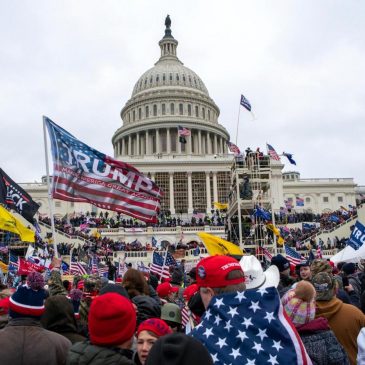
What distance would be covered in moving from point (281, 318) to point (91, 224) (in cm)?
5109

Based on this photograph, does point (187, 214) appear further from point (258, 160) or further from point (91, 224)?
point (258, 160)

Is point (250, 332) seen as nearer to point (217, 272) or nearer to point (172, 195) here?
point (217, 272)

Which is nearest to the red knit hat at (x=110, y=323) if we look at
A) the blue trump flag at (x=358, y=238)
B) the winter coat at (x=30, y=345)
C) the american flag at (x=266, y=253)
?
the winter coat at (x=30, y=345)

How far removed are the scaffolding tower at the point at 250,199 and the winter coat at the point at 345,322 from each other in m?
30.3

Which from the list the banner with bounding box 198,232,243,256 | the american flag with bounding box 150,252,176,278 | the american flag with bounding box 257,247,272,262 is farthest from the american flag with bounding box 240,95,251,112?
the banner with bounding box 198,232,243,256

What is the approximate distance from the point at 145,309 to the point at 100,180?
7572mm

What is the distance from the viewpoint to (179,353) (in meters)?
2.38

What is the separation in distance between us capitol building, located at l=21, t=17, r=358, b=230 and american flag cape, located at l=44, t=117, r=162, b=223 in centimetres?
5285

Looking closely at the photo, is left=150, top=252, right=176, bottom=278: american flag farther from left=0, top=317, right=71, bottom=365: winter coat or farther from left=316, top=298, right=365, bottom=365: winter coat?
left=0, top=317, right=71, bottom=365: winter coat

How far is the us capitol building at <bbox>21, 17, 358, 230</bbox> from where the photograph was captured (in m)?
73.0

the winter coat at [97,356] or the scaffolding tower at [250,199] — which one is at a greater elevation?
the scaffolding tower at [250,199]

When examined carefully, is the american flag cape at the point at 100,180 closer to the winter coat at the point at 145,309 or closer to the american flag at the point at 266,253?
the winter coat at the point at 145,309

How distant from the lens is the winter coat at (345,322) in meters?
4.67

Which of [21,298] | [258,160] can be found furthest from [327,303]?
[258,160]
